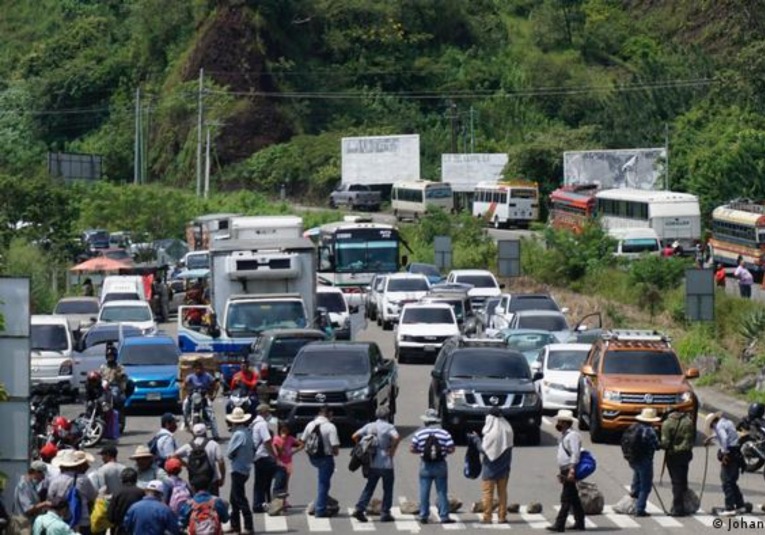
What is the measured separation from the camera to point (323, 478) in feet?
76.3

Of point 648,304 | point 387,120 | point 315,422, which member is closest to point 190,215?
point 387,120

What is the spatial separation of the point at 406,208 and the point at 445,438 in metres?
77.3

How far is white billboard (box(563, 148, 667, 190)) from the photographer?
307ft

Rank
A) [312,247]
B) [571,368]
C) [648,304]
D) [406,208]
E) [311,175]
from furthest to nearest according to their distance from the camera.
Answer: [311,175]
[406,208]
[648,304]
[312,247]
[571,368]

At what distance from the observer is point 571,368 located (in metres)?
34.4

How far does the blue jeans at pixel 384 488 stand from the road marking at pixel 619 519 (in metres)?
2.88

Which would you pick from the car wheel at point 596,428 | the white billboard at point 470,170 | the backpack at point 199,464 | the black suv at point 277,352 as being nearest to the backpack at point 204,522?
the backpack at point 199,464

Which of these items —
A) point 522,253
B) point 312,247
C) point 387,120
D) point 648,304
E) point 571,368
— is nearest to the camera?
point 571,368

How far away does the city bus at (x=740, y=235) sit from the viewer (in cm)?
6550

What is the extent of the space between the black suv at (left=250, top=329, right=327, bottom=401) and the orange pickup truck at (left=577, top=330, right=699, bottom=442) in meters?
5.86

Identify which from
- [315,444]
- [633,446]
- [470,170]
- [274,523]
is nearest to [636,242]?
[470,170]

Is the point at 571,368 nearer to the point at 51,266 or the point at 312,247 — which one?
the point at 312,247

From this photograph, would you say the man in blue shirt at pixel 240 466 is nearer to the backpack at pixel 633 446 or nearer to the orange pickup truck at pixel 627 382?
the backpack at pixel 633 446

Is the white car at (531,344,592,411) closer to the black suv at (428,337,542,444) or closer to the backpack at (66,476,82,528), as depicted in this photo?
the black suv at (428,337,542,444)
